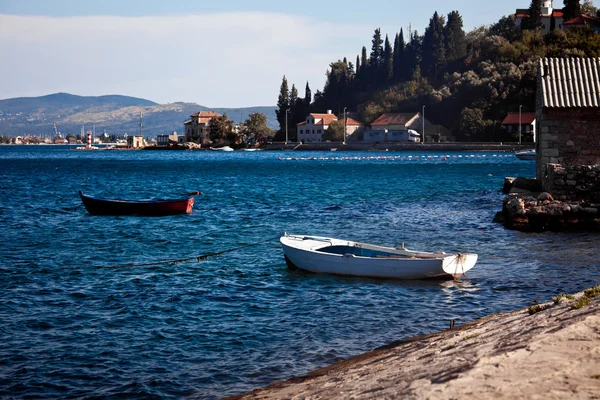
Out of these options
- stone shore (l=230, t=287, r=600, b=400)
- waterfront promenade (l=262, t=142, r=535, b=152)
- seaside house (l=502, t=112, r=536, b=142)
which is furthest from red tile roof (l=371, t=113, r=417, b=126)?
stone shore (l=230, t=287, r=600, b=400)

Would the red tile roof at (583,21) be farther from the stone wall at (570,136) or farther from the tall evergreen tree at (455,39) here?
the stone wall at (570,136)

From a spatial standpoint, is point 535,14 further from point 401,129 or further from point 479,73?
point 401,129

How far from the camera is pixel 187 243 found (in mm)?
30078

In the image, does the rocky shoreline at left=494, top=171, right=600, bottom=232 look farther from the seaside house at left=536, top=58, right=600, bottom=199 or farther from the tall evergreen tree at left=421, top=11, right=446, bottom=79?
the tall evergreen tree at left=421, top=11, right=446, bottom=79

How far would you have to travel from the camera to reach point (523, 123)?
14100cm

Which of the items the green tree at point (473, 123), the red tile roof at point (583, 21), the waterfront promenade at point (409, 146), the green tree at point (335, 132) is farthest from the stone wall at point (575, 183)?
the green tree at point (335, 132)

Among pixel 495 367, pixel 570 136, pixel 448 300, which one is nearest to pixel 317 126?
pixel 570 136

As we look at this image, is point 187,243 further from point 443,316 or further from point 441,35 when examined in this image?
point 441,35

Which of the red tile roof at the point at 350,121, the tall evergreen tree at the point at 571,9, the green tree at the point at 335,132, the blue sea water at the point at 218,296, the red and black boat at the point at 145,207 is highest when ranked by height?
the tall evergreen tree at the point at 571,9

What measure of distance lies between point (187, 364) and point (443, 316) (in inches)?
248

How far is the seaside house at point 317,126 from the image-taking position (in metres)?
186

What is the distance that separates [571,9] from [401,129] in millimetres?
45365

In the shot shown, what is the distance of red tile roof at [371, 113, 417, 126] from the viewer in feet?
564

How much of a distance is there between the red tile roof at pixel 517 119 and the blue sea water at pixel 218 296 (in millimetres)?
108028
